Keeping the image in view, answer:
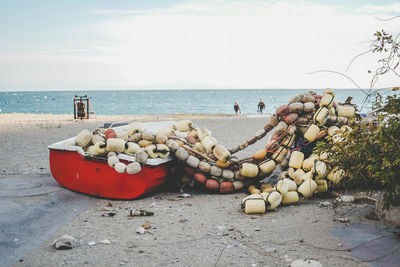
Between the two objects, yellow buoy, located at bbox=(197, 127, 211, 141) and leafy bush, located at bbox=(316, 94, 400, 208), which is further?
yellow buoy, located at bbox=(197, 127, 211, 141)

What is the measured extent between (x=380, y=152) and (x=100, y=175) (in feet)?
13.8

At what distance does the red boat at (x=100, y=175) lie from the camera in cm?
643

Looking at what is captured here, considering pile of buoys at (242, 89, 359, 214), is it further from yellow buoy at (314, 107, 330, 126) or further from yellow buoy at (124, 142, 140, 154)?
yellow buoy at (124, 142, 140, 154)

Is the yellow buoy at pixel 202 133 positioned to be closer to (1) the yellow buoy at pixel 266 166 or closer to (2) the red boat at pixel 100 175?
(2) the red boat at pixel 100 175

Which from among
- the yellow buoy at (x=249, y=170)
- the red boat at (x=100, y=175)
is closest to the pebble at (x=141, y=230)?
the red boat at (x=100, y=175)

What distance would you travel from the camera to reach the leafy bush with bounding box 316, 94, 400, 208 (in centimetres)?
390

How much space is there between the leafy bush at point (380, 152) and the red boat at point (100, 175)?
9.73 feet

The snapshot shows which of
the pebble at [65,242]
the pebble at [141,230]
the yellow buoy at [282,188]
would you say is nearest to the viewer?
the pebble at [65,242]

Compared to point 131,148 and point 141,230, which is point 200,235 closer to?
point 141,230

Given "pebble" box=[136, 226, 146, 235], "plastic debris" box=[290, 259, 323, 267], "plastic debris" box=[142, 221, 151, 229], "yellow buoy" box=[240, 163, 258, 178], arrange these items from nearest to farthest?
"plastic debris" box=[290, 259, 323, 267], "pebble" box=[136, 226, 146, 235], "plastic debris" box=[142, 221, 151, 229], "yellow buoy" box=[240, 163, 258, 178]

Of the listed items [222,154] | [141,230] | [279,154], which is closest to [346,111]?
[279,154]

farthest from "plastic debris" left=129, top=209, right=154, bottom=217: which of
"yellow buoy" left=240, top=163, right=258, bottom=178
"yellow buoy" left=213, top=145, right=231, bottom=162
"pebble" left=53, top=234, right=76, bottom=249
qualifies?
"yellow buoy" left=240, top=163, right=258, bottom=178

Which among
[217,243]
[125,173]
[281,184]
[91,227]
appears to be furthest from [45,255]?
[281,184]

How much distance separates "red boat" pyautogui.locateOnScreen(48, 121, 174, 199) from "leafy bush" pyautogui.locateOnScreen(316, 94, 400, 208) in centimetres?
296
